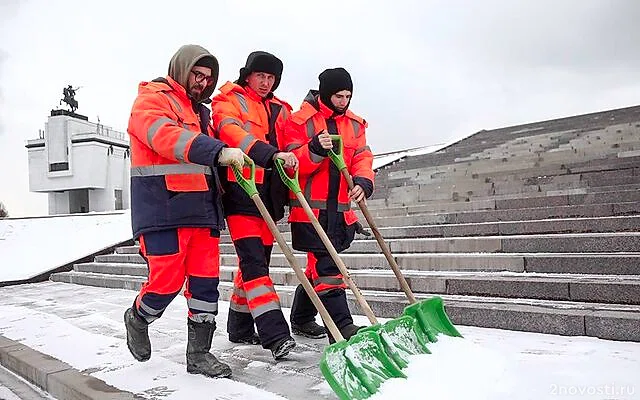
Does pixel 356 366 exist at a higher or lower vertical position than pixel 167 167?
lower

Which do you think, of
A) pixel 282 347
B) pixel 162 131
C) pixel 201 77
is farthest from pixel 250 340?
pixel 201 77

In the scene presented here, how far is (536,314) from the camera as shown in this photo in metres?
3.50

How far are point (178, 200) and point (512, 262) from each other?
3002 mm

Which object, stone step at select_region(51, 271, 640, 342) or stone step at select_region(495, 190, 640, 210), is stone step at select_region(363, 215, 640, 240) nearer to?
stone step at select_region(495, 190, 640, 210)

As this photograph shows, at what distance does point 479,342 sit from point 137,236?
2.18 metres

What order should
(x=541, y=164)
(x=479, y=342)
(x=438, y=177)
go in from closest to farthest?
(x=479, y=342) < (x=541, y=164) < (x=438, y=177)

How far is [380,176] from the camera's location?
1098 cm

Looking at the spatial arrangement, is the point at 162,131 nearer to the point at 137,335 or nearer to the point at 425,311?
the point at 137,335

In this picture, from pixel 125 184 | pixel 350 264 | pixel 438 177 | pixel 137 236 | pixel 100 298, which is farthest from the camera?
pixel 125 184

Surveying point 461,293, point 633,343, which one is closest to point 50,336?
point 461,293

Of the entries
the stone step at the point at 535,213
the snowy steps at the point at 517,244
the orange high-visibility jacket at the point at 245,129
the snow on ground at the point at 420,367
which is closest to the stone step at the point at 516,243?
the snowy steps at the point at 517,244

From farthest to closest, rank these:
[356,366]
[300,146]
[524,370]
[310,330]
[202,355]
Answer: [310,330]
[300,146]
[202,355]
[524,370]
[356,366]

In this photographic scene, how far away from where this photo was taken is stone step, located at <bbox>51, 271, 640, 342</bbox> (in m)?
3.18

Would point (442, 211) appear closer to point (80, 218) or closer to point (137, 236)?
point (137, 236)
